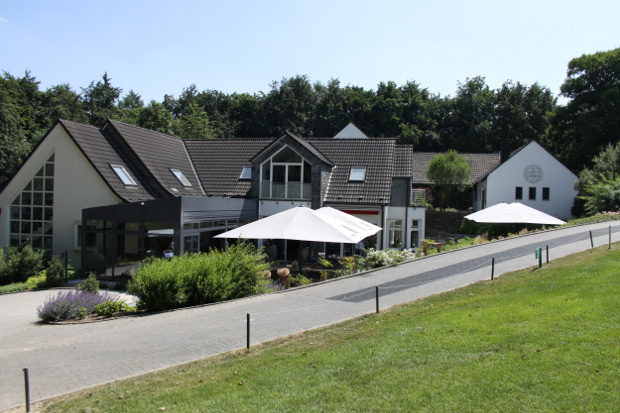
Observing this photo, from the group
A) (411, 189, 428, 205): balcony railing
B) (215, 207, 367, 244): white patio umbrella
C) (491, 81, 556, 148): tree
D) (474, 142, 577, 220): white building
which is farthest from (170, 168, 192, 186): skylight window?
(491, 81, 556, 148): tree

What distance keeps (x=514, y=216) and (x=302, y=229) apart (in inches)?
431

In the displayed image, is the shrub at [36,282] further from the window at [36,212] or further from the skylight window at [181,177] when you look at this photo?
Result: the skylight window at [181,177]

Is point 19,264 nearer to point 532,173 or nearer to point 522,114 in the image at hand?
point 532,173

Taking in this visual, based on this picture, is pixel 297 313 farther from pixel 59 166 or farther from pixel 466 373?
pixel 59 166

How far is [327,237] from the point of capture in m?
15.4

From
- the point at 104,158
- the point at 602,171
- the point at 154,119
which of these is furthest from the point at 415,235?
the point at 154,119

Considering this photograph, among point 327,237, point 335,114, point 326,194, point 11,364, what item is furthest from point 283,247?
point 335,114

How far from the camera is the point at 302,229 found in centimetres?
1595

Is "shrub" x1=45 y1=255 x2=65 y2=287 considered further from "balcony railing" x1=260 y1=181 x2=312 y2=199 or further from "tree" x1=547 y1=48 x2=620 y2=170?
"tree" x1=547 y1=48 x2=620 y2=170

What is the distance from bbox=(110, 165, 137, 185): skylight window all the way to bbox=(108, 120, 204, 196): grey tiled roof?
38.7 inches

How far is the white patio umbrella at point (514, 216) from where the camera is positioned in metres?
21.5

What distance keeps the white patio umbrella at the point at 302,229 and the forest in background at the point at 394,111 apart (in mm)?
31827

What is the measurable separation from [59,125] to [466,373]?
22128 mm

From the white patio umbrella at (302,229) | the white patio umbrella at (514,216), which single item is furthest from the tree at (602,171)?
the white patio umbrella at (302,229)
